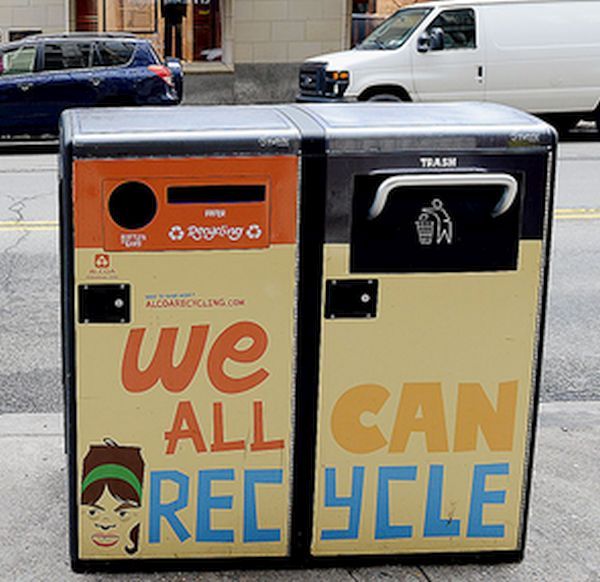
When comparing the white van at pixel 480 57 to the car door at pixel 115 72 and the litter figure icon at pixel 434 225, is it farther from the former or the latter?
the litter figure icon at pixel 434 225

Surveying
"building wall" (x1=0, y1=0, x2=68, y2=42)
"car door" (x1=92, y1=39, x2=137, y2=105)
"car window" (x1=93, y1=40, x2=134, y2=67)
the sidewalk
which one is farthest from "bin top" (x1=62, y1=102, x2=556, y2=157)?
"building wall" (x1=0, y1=0, x2=68, y2=42)

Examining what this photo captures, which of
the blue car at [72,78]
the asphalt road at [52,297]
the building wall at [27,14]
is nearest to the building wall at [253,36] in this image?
the building wall at [27,14]

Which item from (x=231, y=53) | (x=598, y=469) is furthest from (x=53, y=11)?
(x=598, y=469)

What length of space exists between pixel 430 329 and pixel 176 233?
0.82m

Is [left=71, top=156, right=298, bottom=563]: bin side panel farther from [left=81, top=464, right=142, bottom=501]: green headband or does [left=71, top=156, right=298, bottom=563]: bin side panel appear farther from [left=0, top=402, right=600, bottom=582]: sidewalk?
[left=0, top=402, right=600, bottom=582]: sidewalk

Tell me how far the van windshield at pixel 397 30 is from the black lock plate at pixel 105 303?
12895 millimetres

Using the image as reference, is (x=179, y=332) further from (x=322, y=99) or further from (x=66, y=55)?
(x=322, y=99)

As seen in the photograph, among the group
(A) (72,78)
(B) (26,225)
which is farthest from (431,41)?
(B) (26,225)

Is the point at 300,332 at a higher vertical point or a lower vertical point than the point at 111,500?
higher

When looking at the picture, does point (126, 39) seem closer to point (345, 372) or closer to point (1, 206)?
point (1, 206)

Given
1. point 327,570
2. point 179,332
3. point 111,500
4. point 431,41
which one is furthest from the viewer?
point 431,41

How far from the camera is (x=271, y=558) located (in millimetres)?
3451

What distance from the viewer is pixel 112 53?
15336 mm

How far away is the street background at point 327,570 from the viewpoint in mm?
3523
